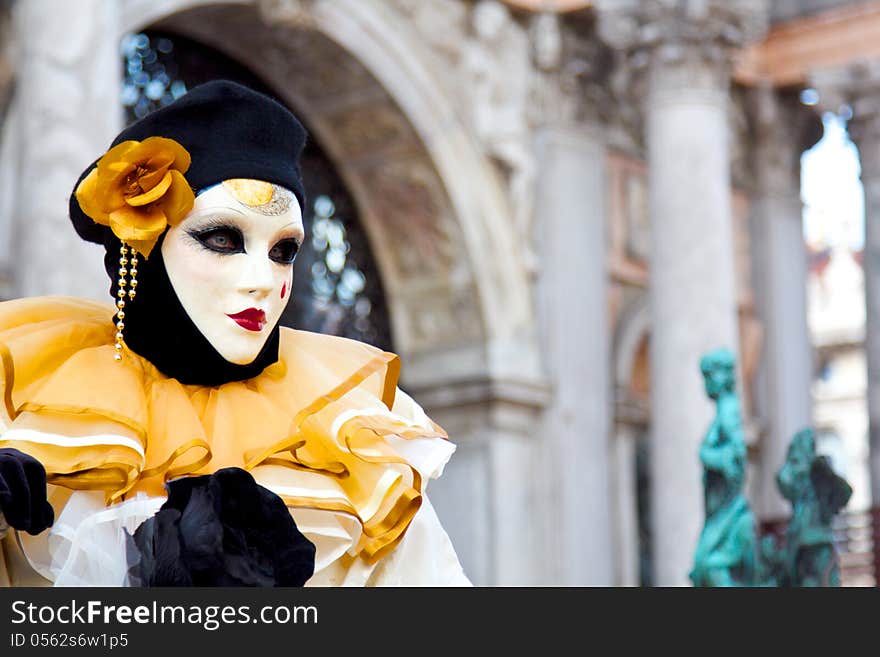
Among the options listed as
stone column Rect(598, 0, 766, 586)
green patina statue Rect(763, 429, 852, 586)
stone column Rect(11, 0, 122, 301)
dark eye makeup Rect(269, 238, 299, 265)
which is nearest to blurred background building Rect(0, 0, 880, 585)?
stone column Rect(598, 0, 766, 586)

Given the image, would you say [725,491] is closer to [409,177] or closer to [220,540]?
[409,177]

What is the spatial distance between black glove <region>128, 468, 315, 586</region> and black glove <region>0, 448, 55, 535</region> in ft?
0.41

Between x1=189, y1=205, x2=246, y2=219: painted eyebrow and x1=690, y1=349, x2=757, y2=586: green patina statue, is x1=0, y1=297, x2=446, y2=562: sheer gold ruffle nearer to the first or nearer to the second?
x1=189, y1=205, x2=246, y2=219: painted eyebrow

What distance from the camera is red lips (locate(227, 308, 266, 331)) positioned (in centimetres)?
260

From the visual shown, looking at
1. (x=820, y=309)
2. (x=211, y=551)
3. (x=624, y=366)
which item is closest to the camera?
(x=211, y=551)

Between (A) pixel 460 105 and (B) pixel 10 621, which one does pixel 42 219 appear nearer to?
(A) pixel 460 105

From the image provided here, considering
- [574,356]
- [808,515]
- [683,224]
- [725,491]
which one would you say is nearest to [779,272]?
[574,356]

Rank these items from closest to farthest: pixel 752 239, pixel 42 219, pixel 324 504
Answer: pixel 324 504, pixel 42 219, pixel 752 239

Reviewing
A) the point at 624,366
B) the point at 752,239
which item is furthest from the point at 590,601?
the point at 752,239

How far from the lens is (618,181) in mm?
14375

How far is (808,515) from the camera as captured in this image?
30.1 feet

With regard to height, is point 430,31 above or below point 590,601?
above

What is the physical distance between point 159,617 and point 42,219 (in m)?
7.14

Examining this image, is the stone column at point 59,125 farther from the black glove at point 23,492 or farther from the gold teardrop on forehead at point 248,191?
the black glove at point 23,492
